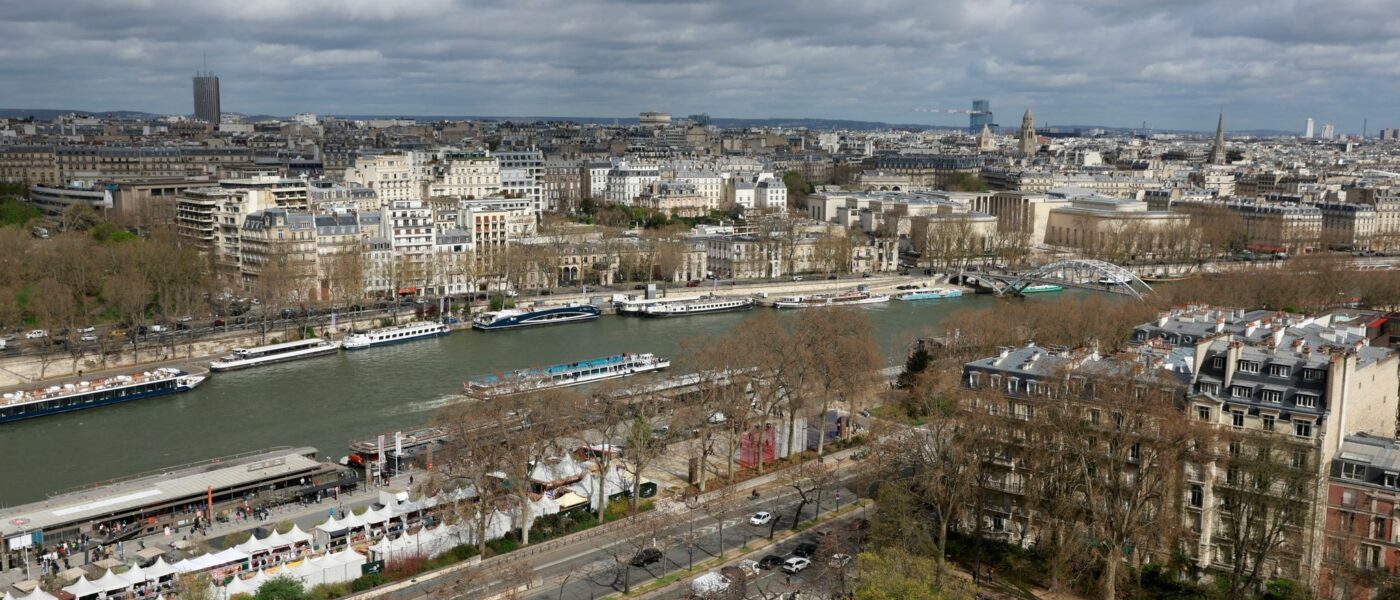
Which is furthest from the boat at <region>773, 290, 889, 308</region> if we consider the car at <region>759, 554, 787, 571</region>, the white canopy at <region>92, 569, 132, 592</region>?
the white canopy at <region>92, 569, 132, 592</region>

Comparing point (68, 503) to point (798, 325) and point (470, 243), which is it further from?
point (470, 243)

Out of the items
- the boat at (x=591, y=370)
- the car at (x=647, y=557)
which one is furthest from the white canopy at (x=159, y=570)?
the boat at (x=591, y=370)

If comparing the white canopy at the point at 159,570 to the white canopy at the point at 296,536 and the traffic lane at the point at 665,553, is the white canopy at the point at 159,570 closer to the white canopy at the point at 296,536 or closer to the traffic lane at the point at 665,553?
the white canopy at the point at 296,536

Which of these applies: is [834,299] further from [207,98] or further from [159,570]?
[207,98]

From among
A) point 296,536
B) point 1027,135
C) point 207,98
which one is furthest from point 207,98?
point 296,536

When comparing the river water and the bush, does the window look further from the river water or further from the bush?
the river water

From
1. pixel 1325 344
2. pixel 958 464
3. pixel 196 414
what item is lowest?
pixel 196 414

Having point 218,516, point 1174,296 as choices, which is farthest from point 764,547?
point 1174,296
